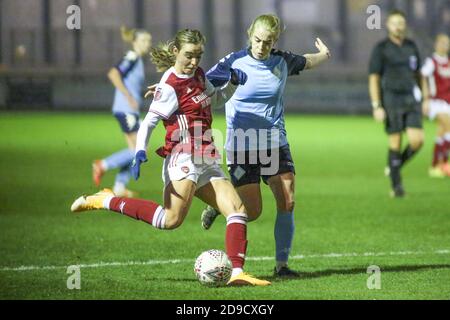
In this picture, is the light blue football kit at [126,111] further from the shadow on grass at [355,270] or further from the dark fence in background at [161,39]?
the dark fence in background at [161,39]

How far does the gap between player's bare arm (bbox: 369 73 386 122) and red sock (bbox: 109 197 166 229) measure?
6.43 m

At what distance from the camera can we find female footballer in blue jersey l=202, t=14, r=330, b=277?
30.9 ft

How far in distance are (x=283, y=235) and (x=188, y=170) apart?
1112 mm

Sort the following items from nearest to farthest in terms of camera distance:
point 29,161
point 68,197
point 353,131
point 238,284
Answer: point 238,284 → point 68,197 → point 29,161 → point 353,131

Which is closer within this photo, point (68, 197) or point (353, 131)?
point (68, 197)

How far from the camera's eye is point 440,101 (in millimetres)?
19625

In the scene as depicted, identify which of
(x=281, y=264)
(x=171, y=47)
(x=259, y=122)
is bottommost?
(x=281, y=264)

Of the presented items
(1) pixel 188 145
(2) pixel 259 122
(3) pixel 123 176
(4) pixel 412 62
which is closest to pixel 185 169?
(1) pixel 188 145

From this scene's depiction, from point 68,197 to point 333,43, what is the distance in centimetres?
2344

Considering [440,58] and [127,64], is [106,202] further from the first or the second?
[440,58]

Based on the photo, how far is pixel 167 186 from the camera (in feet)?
29.4
